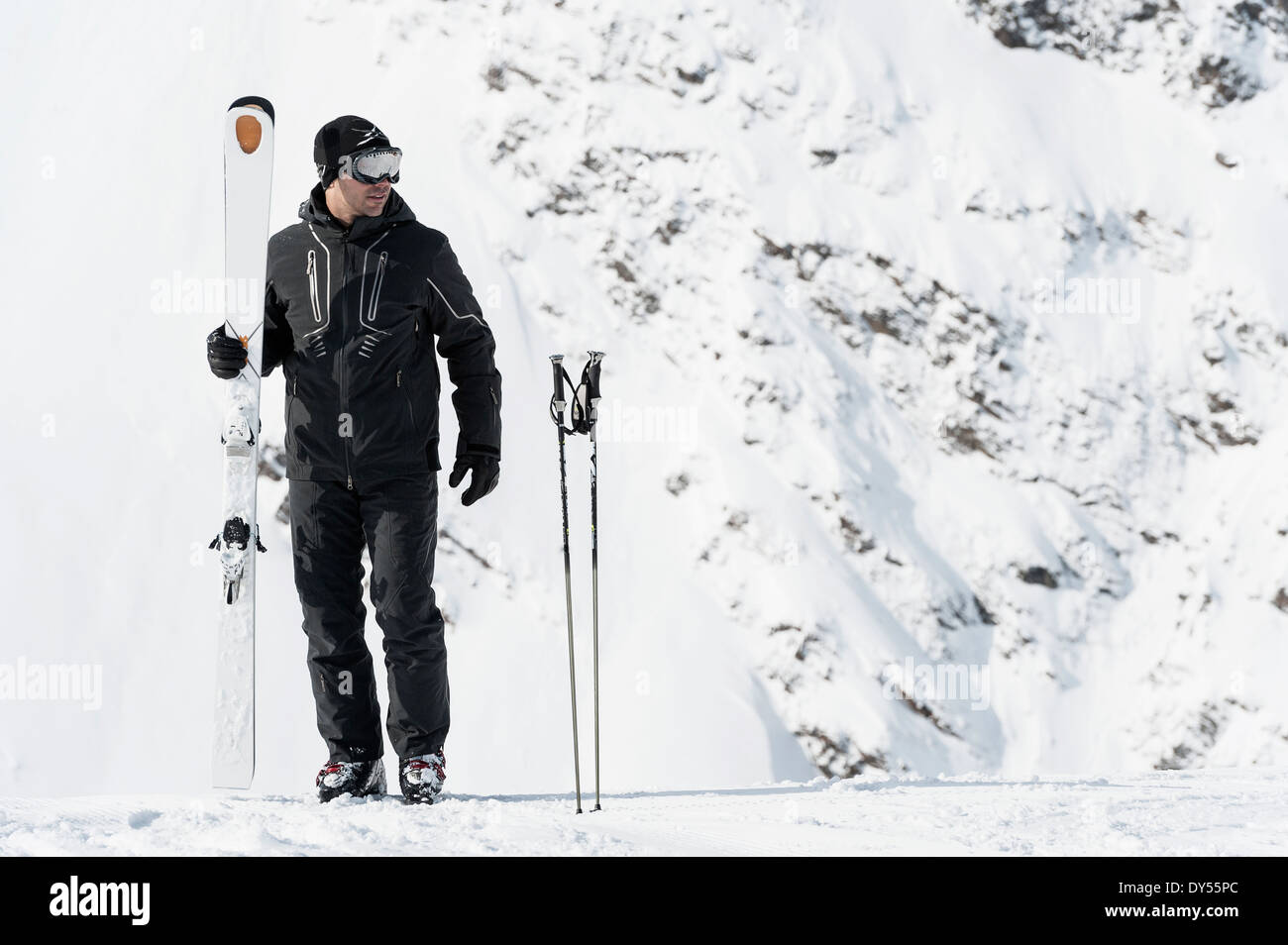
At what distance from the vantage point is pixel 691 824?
4184 mm

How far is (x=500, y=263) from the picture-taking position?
66.6 feet

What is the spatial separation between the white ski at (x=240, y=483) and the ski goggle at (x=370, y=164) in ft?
1.39

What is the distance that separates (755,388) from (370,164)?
1493 cm

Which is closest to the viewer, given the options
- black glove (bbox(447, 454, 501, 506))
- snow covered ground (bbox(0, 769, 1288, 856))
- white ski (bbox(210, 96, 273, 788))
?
snow covered ground (bbox(0, 769, 1288, 856))

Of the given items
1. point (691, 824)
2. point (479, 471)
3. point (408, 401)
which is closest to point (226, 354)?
point (408, 401)

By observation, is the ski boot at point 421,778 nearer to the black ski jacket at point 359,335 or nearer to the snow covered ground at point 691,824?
the snow covered ground at point 691,824

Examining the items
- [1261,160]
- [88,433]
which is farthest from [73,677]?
[1261,160]

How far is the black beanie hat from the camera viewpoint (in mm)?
4570

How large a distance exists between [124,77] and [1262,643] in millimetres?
23745

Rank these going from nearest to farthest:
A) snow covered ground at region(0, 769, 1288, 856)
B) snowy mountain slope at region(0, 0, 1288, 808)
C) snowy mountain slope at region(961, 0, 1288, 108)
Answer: snow covered ground at region(0, 769, 1288, 856), snowy mountain slope at region(0, 0, 1288, 808), snowy mountain slope at region(961, 0, 1288, 108)

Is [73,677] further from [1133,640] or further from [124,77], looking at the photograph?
[1133,640]

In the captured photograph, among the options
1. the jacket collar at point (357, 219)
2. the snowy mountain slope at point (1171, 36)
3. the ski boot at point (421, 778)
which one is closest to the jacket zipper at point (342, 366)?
the jacket collar at point (357, 219)

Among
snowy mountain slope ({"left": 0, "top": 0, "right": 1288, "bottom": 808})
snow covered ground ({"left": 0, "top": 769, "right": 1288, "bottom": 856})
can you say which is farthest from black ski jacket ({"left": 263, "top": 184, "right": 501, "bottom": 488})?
snowy mountain slope ({"left": 0, "top": 0, "right": 1288, "bottom": 808})

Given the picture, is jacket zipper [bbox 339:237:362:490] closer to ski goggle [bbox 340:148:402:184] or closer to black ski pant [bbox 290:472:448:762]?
black ski pant [bbox 290:472:448:762]
